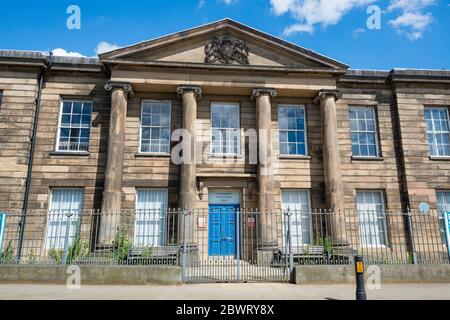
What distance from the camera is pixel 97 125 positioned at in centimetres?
1498

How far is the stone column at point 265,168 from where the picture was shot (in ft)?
44.4

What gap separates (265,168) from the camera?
14305 millimetres

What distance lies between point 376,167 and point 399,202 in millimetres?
1850

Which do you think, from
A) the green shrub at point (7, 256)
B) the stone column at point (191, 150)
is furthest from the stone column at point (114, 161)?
the green shrub at point (7, 256)

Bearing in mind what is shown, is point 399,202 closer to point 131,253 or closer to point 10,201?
point 131,253

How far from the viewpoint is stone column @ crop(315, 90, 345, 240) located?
46.2 ft

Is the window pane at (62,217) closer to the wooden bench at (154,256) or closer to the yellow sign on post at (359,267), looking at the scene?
the wooden bench at (154,256)

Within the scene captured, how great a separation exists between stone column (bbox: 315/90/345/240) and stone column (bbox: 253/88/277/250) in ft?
7.95

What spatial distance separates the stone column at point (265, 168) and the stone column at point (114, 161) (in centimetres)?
570

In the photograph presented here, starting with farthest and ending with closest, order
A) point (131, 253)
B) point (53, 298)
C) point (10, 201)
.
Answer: point (10, 201) < point (131, 253) < point (53, 298)

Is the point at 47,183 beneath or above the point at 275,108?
beneath

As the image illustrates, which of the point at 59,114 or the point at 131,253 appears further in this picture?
the point at 59,114

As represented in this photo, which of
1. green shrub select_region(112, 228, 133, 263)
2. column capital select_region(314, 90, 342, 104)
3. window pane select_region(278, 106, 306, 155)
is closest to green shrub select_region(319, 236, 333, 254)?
window pane select_region(278, 106, 306, 155)

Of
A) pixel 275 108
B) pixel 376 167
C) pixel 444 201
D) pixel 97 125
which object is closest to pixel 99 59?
pixel 97 125
